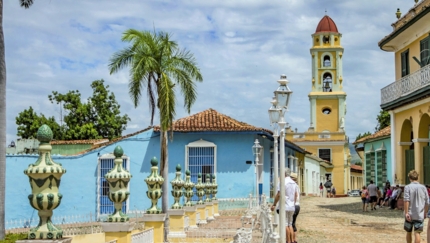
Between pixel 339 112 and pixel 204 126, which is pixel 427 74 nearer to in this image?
pixel 204 126

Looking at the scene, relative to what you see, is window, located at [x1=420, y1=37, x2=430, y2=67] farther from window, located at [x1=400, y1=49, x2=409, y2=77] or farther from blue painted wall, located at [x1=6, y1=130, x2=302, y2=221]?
blue painted wall, located at [x1=6, y1=130, x2=302, y2=221]

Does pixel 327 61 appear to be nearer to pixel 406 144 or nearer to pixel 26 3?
pixel 406 144

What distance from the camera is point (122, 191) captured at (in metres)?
8.56

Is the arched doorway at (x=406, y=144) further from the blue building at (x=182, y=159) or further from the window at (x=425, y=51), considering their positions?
the blue building at (x=182, y=159)

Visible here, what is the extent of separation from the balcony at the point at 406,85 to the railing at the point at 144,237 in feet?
39.9

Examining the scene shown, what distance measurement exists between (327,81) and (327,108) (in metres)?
2.42

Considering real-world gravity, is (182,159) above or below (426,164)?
above

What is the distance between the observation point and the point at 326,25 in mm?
56812

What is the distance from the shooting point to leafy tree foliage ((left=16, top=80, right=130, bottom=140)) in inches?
1610

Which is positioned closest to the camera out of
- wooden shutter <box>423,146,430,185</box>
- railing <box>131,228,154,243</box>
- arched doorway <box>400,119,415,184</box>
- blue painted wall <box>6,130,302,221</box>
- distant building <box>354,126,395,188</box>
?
railing <box>131,228,154,243</box>

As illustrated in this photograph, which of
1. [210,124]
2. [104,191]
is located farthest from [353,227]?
[104,191]

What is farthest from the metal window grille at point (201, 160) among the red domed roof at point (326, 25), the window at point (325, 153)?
the red domed roof at point (326, 25)

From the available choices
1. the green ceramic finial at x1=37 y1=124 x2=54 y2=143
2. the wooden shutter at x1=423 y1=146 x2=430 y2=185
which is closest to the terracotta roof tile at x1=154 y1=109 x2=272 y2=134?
the wooden shutter at x1=423 y1=146 x2=430 y2=185

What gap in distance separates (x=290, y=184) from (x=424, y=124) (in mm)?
11272
